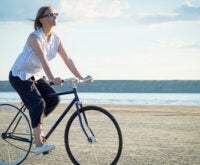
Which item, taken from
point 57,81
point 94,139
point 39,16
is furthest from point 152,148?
point 39,16

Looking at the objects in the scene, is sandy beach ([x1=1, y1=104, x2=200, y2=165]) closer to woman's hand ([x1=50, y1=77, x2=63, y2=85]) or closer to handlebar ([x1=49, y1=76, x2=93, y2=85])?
handlebar ([x1=49, y1=76, x2=93, y2=85])

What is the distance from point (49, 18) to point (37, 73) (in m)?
0.73

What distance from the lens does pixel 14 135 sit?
6352 millimetres

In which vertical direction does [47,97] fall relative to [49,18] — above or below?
below

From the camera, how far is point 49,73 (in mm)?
5582

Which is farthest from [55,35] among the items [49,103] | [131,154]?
[131,154]

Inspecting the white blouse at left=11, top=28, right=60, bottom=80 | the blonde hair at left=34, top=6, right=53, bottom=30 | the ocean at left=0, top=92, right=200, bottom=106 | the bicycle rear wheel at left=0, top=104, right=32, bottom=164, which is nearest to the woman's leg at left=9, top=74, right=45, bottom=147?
the white blouse at left=11, top=28, right=60, bottom=80

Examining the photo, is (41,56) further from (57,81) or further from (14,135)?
(14,135)

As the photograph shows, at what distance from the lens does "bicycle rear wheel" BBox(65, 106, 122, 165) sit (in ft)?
18.3

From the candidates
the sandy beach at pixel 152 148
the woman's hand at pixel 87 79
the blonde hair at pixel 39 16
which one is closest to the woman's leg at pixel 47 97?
the woman's hand at pixel 87 79

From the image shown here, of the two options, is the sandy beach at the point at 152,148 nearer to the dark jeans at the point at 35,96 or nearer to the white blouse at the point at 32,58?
the dark jeans at the point at 35,96

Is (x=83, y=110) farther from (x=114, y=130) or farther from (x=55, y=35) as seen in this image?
(x=55, y=35)

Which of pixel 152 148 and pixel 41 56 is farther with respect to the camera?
pixel 152 148

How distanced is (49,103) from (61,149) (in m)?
1.96
